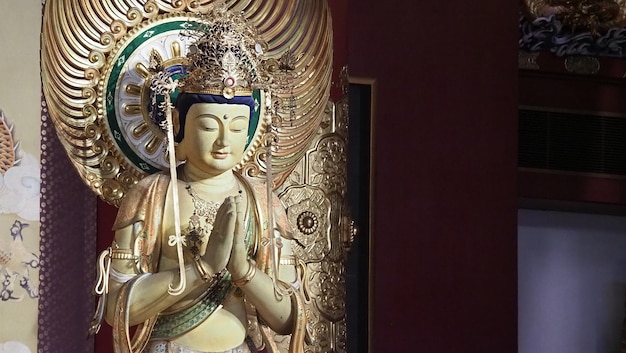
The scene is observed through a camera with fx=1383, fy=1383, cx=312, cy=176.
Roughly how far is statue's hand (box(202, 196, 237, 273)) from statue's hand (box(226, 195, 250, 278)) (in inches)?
0.4

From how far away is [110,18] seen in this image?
145 inches

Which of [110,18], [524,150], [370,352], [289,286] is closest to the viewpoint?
[289,286]

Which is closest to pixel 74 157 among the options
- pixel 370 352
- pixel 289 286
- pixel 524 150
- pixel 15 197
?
pixel 15 197

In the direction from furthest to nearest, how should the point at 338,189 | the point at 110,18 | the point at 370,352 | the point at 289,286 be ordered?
the point at 370,352 < the point at 338,189 < the point at 110,18 < the point at 289,286

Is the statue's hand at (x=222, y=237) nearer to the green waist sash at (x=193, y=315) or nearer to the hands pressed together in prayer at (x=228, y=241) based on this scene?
the hands pressed together in prayer at (x=228, y=241)

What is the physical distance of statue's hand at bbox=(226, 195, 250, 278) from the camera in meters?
3.20

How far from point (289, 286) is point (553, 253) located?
286 centimetres

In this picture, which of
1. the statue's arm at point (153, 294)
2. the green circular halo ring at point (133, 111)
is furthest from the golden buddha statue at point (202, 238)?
the green circular halo ring at point (133, 111)

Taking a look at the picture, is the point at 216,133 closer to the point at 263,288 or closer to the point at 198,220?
the point at 198,220

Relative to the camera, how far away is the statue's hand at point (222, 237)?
10.5ft

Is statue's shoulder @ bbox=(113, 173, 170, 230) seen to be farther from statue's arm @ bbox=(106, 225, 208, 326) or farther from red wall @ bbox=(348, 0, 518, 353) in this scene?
red wall @ bbox=(348, 0, 518, 353)

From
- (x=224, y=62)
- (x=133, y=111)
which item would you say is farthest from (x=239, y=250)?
(x=133, y=111)

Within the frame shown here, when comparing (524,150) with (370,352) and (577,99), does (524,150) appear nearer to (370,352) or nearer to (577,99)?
(577,99)

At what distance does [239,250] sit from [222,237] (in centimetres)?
6
